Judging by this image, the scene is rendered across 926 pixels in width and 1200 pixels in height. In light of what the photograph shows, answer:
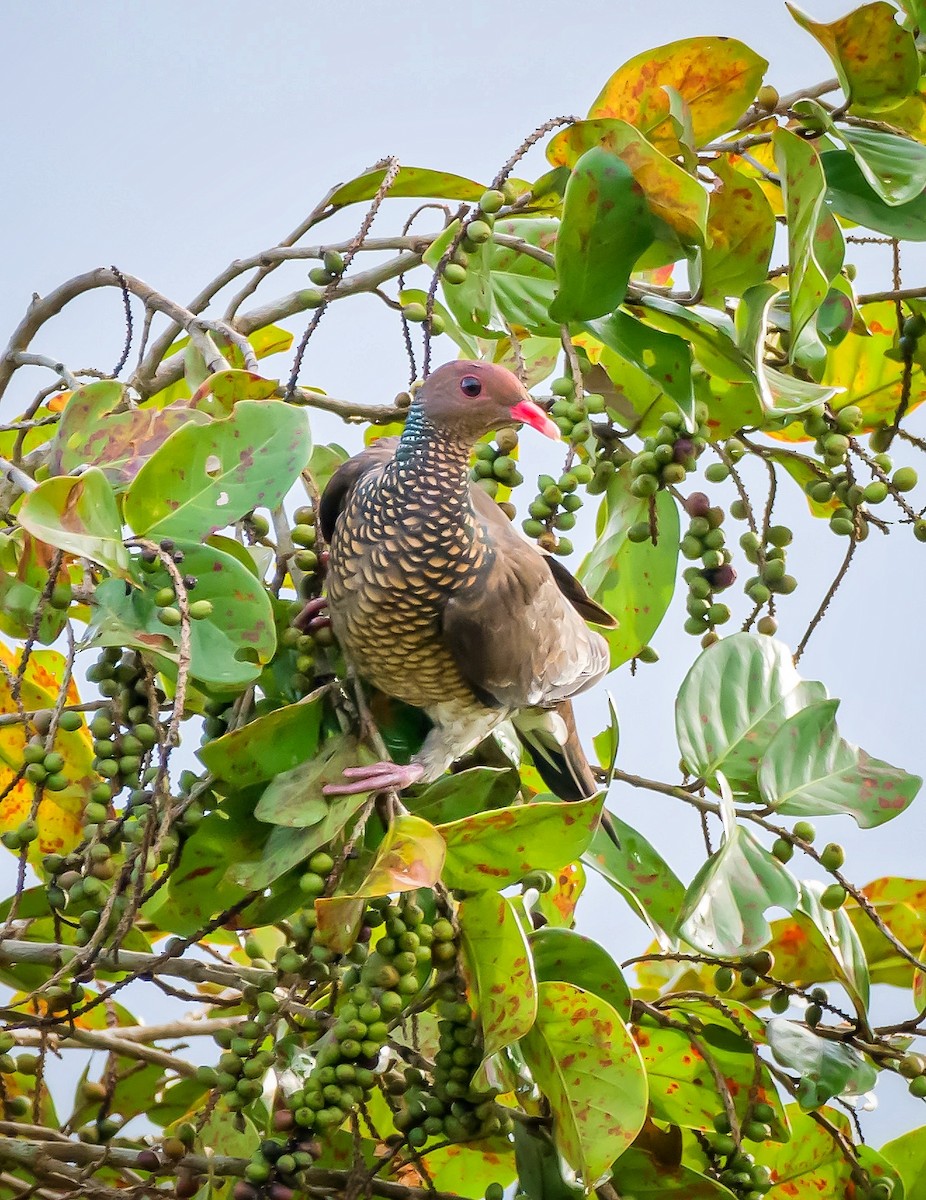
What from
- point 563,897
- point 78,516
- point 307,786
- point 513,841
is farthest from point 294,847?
point 563,897

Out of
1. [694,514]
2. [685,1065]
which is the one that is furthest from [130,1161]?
[694,514]

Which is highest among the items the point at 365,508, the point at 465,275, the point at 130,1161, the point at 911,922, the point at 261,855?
the point at 465,275

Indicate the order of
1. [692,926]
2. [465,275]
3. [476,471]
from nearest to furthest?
[692,926], [465,275], [476,471]

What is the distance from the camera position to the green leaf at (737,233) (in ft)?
2.98

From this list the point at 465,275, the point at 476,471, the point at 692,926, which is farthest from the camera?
the point at 476,471

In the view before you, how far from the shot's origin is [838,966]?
0.96 metres

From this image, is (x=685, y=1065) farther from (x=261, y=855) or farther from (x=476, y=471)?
(x=476, y=471)

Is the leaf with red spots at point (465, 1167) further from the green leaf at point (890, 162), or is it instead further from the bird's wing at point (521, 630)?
the green leaf at point (890, 162)

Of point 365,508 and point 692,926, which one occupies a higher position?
point 365,508

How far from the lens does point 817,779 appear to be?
37.9 inches

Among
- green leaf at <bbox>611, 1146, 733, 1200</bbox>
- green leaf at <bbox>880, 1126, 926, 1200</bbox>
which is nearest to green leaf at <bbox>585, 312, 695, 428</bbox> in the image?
green leaf at <bbox>611, 1146, 733, 1200</bbox>

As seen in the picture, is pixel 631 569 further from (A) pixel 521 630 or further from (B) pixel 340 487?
(B) pixel 340 487

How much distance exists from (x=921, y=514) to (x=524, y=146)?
0.44 meters

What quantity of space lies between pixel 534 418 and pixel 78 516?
37cm
